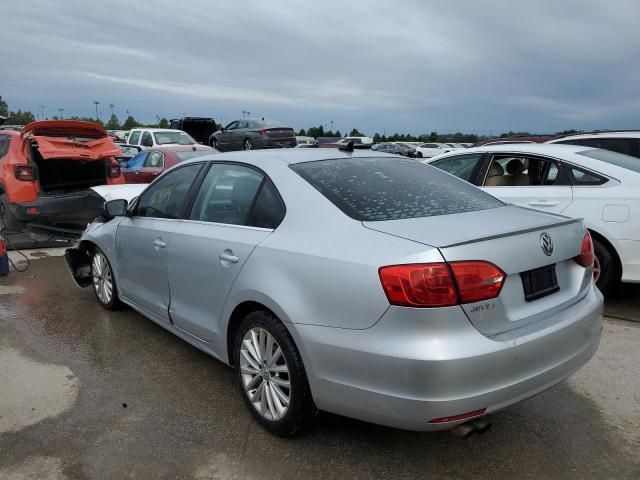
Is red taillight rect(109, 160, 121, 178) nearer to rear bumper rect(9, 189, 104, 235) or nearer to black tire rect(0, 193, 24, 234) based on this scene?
rear bumper rect(9, 189, 104, 235)

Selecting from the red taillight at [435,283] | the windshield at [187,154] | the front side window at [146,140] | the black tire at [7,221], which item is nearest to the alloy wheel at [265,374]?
the red taillight at [435,283]

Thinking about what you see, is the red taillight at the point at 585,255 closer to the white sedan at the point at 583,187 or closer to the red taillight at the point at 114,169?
the white sedan at the point at 583,187

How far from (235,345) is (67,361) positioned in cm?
165

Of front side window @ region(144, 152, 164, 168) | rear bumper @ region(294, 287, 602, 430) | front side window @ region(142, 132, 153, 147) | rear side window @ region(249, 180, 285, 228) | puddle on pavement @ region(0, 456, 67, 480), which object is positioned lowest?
puddle on pavement @ region(0, 456, 67, 480)

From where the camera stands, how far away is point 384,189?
10.2 feet

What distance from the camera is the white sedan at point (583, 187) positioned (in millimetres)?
4812

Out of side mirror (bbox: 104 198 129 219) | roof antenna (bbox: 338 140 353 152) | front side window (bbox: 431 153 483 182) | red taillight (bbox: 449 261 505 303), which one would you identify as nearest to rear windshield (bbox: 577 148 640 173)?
front side window (bbox: 431 153 483 182)

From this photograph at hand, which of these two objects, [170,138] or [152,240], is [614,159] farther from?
[170,138]

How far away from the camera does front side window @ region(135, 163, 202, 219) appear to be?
3930 millimetres

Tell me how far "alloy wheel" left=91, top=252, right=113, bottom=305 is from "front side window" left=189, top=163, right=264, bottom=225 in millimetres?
1735

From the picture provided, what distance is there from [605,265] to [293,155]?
325 cm

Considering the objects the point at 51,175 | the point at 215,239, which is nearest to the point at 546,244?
the point at 215,239

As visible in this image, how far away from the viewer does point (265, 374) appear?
9.73 feet

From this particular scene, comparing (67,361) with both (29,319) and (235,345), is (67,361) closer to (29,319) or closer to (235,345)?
(29,319)
